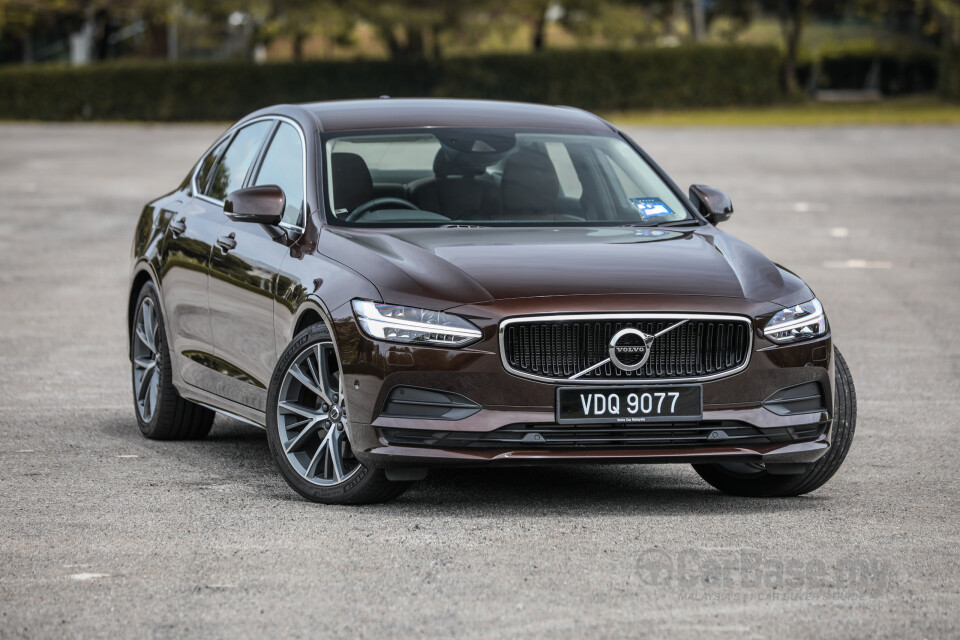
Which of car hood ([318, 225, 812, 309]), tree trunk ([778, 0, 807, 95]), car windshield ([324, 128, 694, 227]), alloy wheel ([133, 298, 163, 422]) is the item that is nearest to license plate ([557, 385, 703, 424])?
car hood ([318, 225, 812, 309])

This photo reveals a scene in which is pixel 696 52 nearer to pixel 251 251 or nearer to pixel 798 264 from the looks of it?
pixel 798 264

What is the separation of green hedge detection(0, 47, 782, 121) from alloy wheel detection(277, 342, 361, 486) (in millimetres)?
49661

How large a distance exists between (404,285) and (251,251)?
1.36 meters

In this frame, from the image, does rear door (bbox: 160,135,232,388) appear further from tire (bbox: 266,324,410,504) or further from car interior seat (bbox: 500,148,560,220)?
car interior seat (bbox: 500,148,560,220)

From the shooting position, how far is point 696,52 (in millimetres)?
58000

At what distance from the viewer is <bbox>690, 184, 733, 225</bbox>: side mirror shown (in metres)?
8.12

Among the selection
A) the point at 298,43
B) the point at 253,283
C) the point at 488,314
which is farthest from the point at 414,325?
the point at 298,43

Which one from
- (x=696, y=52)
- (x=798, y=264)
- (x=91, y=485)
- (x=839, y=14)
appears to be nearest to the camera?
(x=91, y=485)

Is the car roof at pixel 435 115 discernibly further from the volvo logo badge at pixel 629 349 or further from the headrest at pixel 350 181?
the volvo logo badge at pixel 629 349

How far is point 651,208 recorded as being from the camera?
7.92 metres

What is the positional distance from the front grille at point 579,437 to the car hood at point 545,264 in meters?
0.46

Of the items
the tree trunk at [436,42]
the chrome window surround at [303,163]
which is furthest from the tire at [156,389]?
the tree trunk at [436,42]

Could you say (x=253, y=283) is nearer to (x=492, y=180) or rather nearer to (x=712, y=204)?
(x=492, y=180)

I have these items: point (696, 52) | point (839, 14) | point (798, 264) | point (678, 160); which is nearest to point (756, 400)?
point (798, 264)
